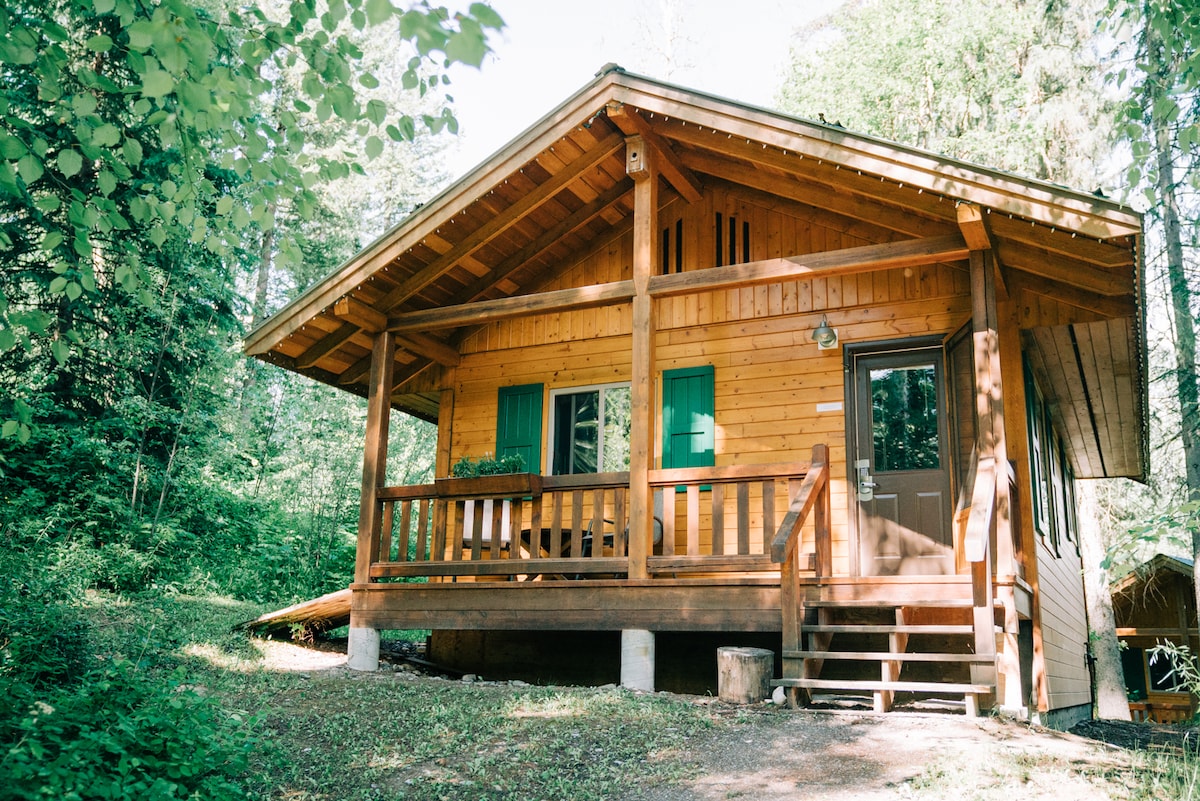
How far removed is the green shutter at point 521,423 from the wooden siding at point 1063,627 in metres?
5.01

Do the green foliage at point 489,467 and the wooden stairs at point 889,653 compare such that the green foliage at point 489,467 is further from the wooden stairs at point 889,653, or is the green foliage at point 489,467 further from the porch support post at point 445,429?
the wooden stairs at point 889,653

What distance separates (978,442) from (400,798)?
16.4 ft

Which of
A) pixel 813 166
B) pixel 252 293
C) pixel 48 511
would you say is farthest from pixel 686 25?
pixel 48 511

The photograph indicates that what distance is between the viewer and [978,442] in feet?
23.9

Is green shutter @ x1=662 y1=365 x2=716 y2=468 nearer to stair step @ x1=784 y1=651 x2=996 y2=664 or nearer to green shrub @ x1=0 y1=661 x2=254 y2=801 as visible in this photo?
stair step @ x1=784 y1=651 x2=996 y2=664

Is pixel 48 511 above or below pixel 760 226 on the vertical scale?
below

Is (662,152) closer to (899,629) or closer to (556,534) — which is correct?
(556,534)

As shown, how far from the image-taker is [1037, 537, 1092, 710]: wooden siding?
8.57m

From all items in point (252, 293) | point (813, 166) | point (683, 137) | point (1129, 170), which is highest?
point (252, 293)

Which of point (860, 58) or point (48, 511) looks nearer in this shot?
point (48, 511)

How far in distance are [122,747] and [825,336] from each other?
21.4ft

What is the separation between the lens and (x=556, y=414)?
33.3ft

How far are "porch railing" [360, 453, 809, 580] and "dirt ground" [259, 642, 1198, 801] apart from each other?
1709 millimetres

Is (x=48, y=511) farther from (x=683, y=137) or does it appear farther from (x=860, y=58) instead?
(x=860, y=58)
